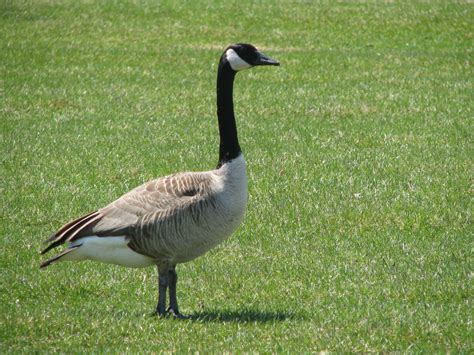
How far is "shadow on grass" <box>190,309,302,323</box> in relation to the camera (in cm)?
781

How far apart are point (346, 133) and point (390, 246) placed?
6.17 metres

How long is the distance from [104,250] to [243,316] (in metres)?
1.35

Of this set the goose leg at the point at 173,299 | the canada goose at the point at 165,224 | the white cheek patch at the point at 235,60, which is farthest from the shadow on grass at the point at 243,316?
the white cheek patch at the point at 235,60

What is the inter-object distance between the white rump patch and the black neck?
1.11 metres

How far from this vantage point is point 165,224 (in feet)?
25.0

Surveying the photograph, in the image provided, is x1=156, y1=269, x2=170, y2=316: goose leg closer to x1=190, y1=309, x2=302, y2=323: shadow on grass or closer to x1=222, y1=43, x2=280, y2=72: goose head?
x1=190, y1=309, x2=302, y2=323: shadow on grass

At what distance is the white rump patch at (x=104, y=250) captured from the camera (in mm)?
7629

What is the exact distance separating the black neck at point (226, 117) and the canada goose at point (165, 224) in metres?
0.05

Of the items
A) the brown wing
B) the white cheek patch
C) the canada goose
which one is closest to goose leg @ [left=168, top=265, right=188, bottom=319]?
the canada goose

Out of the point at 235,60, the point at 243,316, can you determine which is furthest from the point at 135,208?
the point at 235,60

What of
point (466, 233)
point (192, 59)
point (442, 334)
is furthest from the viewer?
point (192, 59)

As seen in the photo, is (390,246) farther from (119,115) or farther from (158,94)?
(158,94)

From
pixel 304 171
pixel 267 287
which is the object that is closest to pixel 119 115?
pixel 304 171

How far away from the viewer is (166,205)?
768cm
